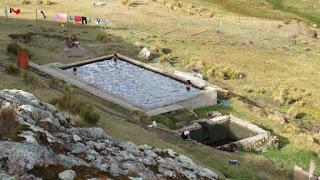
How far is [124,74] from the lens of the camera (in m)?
42.5

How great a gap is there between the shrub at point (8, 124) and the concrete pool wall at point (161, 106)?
19162 millimetres

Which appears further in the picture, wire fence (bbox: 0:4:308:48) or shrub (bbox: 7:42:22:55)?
wire fence (bbox: 0:4:308:48)

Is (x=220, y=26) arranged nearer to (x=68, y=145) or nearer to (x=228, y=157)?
(x=228, y=157)

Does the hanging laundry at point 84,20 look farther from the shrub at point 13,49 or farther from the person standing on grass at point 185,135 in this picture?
the person standing on grass at point 185,135

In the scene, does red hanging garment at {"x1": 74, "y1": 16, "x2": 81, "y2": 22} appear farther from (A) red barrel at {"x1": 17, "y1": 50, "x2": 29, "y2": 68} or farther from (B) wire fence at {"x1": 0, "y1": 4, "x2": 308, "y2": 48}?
(A) red barrel at {"x1": 17, "y1": 50, "x2": 29, "y2": 68}

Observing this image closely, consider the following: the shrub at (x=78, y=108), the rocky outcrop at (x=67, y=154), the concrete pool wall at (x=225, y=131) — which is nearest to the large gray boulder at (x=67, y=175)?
the rocky outcrop at (x=67, y=154)

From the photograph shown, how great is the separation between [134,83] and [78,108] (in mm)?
16554

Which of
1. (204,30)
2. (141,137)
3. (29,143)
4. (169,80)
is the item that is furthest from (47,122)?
(204,30)

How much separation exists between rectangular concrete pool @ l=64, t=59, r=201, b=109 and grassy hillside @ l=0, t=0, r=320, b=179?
10.0 ft

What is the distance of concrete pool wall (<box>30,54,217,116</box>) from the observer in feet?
114

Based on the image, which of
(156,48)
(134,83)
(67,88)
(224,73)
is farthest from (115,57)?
(67,88)

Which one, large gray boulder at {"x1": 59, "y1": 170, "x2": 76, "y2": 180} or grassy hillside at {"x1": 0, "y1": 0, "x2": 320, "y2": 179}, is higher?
large gray boulder at {"x1": 59, "y1": 170, "x2": 76, "y2": 180}

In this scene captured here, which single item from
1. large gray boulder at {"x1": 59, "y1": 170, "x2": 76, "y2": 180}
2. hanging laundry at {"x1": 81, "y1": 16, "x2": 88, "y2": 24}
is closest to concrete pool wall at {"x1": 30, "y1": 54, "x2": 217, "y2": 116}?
hanging laundry at {"x1": 81, "y1": 16, "x2": 88, "y2": 24}

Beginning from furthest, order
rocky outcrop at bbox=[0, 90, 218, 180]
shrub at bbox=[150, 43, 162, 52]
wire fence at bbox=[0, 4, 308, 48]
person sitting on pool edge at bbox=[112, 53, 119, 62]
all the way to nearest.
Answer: wire fence at bbox=[0, 4, 308, 48] < shrub at bbox=[150, 43, 162, 52] < person sitting on pool edge at bbox=[112, 53, 119, 62] < rocky outcrop at bbox=[0, 90, 218, 180]
